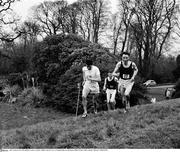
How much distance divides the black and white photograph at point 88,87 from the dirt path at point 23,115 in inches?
1.6

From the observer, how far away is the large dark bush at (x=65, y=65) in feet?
43.0

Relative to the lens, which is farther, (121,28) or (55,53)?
(121,28)

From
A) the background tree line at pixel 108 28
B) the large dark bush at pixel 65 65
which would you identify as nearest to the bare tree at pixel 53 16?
the background tree line at pixel 108 28

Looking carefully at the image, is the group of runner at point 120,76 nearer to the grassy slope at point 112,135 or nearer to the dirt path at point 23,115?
the grassy slope at point 112,135

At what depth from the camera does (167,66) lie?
45750 millimetres

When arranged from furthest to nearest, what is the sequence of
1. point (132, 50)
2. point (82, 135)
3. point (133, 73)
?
1. point (132, 50)
2. point (133, 73)
3. point (82, 135)

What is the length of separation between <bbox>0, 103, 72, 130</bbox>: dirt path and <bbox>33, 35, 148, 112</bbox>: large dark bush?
0.96 m

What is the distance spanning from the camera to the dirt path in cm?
1035

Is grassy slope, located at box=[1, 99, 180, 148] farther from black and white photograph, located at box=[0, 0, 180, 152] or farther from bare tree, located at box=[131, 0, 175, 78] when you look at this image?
bare tree, located at box=[131, 0, 175, 78]

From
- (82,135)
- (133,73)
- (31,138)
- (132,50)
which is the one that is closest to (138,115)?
(133,73)

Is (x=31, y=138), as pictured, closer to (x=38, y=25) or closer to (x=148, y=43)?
(x=148, y=43)

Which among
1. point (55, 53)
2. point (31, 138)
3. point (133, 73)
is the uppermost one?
point (55, 53)

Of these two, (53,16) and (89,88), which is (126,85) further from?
(53,16)

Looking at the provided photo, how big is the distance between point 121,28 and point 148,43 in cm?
559
